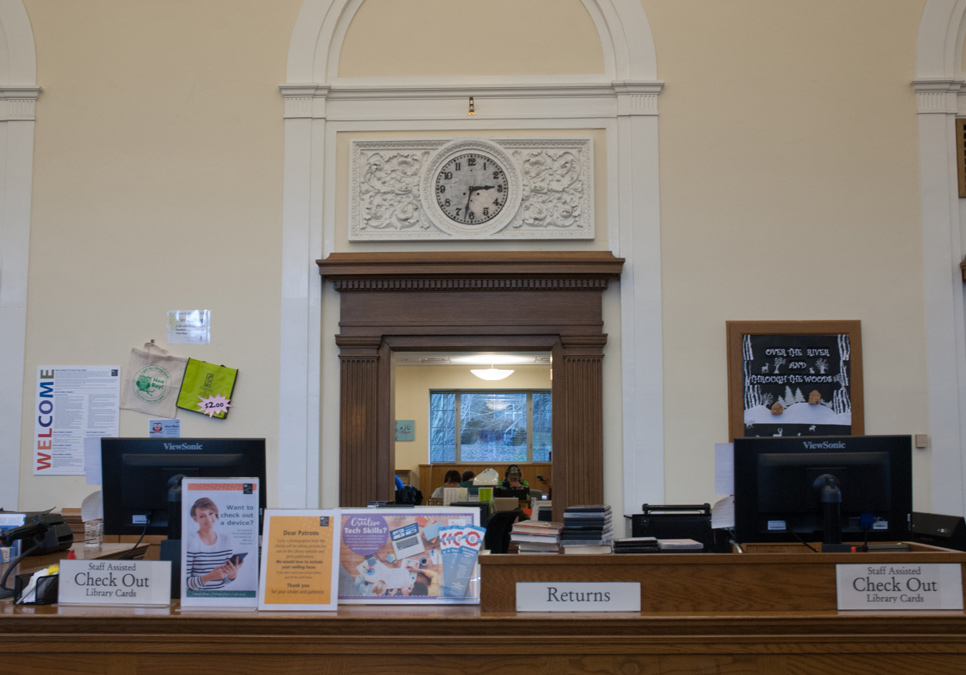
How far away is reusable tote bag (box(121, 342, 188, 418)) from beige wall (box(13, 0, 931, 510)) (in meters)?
0.09

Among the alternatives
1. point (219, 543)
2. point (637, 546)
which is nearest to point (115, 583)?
point (219, 543)

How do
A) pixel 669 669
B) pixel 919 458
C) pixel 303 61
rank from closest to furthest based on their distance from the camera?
pixel 669 669 < pixel 919 458 < pixel 303 61

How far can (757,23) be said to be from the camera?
513 cm

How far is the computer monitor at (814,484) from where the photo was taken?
9.09ft

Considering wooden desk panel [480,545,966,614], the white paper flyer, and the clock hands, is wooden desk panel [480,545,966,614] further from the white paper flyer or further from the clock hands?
the white paper flyer

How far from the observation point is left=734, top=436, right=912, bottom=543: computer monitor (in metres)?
2.77

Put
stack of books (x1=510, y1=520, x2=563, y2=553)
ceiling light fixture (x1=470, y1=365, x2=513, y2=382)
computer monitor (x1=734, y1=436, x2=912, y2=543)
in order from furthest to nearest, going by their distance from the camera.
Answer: ceiling light fixture (x1=470, y1=365, x2=513, y2=382), computer monitor (x1=734, y1=436, x2=912, y2=543), stack of books (x1=510, y1=520, x2=563, y2=553)

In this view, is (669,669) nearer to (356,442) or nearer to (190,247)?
(356,442)

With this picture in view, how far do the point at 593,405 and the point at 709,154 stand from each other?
1.70 meters

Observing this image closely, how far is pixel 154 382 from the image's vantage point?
5.02 m

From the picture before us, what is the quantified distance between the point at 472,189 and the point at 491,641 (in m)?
3.33

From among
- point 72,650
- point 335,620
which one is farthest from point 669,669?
point 72,650

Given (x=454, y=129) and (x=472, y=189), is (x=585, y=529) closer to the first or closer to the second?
(x=472, y=189)

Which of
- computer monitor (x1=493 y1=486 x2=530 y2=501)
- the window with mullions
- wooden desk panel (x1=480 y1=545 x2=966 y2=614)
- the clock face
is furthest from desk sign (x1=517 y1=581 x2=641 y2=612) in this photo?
the window with mullions
